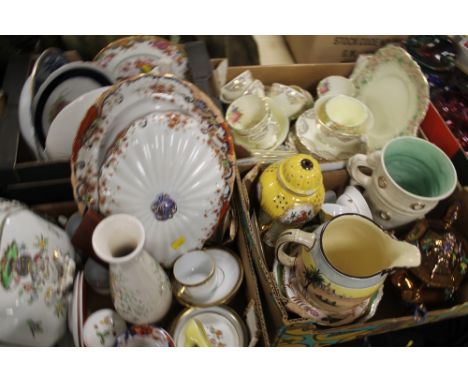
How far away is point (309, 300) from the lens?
24.4 inches

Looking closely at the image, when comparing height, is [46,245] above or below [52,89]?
below

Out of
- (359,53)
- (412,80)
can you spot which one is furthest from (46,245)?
(359,53)

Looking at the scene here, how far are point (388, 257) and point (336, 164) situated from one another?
29 cm

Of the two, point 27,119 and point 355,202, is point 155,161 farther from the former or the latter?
point 355,202

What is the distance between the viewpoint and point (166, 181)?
0.67m

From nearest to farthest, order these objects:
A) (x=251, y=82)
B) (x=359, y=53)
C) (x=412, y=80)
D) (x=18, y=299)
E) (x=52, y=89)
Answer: (x=18, y=299)
(x=52, y=89)
(x=412, y=80)
(x=251, y=82)
(x=359, y=53)

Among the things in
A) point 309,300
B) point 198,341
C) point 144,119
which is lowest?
point 198,341

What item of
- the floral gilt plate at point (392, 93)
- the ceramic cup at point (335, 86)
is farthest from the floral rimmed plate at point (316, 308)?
the ceramic cup at point (335, 86)

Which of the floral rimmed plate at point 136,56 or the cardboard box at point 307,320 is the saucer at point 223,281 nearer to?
the cardboard box at point 307,320

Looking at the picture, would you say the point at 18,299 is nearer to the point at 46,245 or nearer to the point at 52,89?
the point at 46,245

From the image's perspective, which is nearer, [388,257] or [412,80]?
[388,257]

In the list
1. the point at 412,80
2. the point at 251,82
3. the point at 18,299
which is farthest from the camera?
the point at 251,82

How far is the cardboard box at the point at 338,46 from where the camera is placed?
1.05m

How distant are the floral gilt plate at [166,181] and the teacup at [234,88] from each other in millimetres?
302
